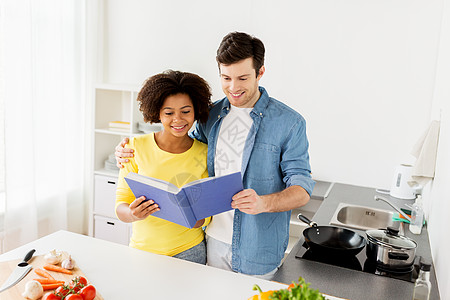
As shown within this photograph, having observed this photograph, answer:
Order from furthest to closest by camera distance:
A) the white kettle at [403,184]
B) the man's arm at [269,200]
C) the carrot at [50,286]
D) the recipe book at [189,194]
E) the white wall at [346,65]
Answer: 1. the white wall at [346,65]
2. the white kettle at [403,184]
3. the man's arm at [269,200]
4. the recipe book at [189,194]
5. the carrot at [50,286]

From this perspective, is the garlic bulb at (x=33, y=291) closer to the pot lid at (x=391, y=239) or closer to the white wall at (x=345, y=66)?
the pot lid at (x=391, y=239)

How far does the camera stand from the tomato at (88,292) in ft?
4.32

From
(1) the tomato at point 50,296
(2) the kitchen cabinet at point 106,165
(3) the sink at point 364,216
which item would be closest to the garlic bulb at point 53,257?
(1) the tomato at point 50,296

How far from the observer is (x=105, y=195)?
3.88 metres

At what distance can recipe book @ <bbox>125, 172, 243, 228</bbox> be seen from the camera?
149 centimetres

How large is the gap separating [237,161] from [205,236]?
0.39m

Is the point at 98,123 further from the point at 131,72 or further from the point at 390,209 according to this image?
the point at 390,209

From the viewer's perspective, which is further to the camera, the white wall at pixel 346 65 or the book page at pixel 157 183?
the white wall at pixel 346 65

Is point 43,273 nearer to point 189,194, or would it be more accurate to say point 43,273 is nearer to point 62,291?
point 62,291


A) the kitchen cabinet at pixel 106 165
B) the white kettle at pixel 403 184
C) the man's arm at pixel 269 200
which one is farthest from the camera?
the kitchen cabinet at pixel 106 165

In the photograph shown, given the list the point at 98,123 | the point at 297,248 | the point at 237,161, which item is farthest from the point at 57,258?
the point at 98,123

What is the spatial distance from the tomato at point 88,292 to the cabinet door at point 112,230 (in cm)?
246

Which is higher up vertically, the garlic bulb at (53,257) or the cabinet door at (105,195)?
the garlic bulb at (53,257)

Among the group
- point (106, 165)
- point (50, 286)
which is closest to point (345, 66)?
point (106, 165)
